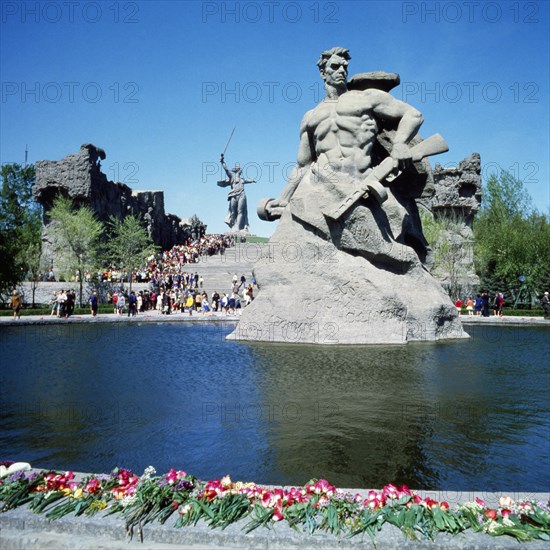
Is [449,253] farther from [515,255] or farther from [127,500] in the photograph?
[127,500]

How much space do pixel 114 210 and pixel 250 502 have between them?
52.0 metres

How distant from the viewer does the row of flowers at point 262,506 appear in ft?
8.14

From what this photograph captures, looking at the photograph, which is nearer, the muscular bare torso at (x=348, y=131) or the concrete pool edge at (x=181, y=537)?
the concrete pool edge at (x=181, y=537)

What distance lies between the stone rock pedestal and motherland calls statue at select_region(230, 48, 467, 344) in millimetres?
20

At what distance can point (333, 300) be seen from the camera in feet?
34.7

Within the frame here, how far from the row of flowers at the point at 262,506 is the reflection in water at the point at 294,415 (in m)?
0.80

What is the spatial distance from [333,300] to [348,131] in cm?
345

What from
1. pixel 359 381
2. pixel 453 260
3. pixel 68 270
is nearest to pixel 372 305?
pixel 359 381

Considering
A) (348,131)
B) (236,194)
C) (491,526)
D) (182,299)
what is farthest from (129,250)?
(491,526)

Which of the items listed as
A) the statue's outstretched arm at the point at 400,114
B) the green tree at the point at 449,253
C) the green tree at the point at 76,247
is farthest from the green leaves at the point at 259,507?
the green tree at the point at 76,247

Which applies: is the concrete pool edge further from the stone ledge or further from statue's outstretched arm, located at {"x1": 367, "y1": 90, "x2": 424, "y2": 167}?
statue's outstretched arm, located at {"x1": 367, "y1": 90, "x2": 424, "y2": 167}

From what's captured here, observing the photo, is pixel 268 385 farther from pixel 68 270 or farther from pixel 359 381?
pixel 68 270

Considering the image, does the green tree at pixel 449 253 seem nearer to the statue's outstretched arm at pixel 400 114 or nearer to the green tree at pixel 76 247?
the green tree at pixel 76 247

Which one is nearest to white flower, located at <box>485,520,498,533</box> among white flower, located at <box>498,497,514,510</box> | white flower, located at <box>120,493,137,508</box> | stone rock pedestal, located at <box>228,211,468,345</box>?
white flower, located at <box>498,497,514,510</box>
